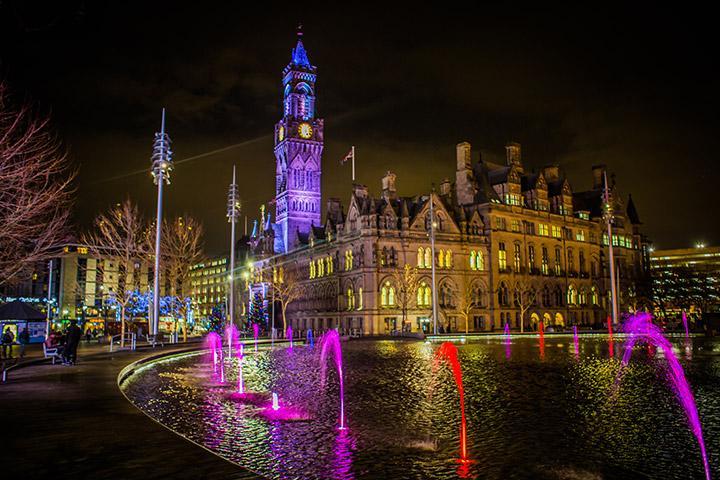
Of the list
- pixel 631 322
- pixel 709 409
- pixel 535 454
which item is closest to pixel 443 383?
pixel 709 409

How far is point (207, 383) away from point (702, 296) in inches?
5189

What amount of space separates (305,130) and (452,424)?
107981mm

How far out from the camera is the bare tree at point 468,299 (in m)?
77.9

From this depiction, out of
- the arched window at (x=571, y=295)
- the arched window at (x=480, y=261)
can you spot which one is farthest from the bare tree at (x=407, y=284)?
the arched window at (x=571, y=295)

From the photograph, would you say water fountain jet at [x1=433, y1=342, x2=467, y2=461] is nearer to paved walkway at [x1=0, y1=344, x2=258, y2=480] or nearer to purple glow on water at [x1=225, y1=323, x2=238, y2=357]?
paved walkway at [x1=0, y1=344, x2=258, y2=480]

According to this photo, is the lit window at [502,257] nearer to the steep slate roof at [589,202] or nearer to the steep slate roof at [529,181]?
the steep slate roof at [529,181]

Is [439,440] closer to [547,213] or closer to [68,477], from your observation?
[68,477]

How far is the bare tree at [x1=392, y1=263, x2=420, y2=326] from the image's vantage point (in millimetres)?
70231

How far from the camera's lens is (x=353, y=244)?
250 ft

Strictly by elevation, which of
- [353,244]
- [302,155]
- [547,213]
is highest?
→ [302,155]

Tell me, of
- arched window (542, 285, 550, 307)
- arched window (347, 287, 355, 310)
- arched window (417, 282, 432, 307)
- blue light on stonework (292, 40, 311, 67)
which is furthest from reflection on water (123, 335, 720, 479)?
blue light on stonework (292, 40, 311, 67)

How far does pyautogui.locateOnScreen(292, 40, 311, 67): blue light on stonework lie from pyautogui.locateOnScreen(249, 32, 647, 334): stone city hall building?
38613 mm

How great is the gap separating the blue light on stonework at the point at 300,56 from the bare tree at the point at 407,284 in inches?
2680

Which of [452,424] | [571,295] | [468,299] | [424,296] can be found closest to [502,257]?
[468,299]
